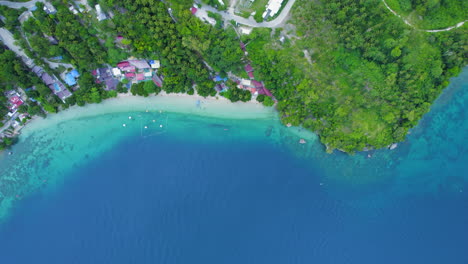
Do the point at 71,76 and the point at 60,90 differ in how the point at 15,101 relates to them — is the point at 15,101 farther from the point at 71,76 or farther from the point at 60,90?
the point at 71,76

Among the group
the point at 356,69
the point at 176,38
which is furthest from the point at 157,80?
the point at 356,69

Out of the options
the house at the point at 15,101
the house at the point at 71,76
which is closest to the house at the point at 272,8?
the house at the point at 71,76

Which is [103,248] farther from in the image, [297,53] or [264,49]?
[297,53]

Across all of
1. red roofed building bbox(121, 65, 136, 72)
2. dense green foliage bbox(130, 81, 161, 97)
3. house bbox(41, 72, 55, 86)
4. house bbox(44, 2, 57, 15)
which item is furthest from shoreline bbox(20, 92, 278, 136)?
house bbox(44, 2, 57, 15)

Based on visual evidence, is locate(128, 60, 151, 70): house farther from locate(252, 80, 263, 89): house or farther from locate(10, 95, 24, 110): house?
locate(10, 95, 24, 110): house

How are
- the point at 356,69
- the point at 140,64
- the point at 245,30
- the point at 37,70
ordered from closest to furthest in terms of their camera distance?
the point at 356,69 → the point at 245,30 → the point at 37,70 → the point at 140,64

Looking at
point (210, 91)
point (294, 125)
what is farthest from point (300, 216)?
point (210, 91)
